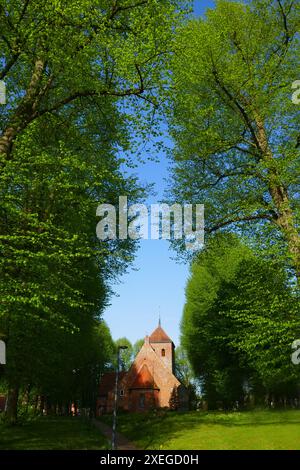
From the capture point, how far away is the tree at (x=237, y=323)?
56.4 feet

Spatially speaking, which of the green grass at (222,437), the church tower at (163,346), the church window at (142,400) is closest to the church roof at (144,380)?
the church window at (142,400)

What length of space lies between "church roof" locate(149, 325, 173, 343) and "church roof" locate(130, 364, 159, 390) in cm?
679

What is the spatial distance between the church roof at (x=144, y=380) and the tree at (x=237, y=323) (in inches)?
406

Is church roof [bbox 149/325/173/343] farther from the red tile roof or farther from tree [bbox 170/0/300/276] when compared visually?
tree [bbox 170/0/300/276]

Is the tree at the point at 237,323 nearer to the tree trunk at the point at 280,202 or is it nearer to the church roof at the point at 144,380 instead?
the tree trunk at the point at 280,202

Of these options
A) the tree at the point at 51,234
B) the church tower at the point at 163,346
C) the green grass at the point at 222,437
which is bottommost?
the green grass at the point at 222,437

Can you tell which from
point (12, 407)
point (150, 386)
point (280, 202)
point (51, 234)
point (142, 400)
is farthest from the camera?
point (150, 386)

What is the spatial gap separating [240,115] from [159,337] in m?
51.5

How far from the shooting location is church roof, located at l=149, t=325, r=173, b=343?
66.3 metres

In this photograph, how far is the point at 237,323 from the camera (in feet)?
115

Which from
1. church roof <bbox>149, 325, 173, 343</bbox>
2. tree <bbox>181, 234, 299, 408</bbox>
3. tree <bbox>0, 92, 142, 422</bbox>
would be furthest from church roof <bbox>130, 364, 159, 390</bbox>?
tree <bbox>0, 92, 142, 422</bbox>

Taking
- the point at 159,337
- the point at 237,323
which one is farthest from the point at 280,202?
the point at 159,337

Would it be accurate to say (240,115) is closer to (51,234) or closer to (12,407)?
(51,234)

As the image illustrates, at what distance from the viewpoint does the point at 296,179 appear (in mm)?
17562
